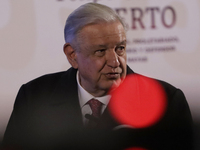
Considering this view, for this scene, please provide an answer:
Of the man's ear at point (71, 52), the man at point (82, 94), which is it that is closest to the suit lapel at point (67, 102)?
the man at point (82, 94)

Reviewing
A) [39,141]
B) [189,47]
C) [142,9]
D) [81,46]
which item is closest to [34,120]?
[39,141]

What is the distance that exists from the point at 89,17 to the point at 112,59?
175 mm

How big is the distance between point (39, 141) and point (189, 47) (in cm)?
111

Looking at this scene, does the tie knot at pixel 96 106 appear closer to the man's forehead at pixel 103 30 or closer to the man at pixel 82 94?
the man at pixel 82 94

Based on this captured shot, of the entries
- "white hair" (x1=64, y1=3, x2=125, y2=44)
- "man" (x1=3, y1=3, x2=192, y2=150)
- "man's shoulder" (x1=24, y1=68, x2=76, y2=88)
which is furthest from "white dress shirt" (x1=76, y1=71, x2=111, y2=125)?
"white hair" (x1=64, y1=3, x2=125, y2=44)

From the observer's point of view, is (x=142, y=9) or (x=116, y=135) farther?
(x=142, y=9)

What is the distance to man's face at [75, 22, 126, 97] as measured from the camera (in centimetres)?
111

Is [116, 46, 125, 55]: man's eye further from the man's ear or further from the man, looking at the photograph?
the man's ear

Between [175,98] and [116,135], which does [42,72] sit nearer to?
[175,98]

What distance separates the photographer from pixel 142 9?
1810mm

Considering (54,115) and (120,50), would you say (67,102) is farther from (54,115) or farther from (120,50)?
(120,50)

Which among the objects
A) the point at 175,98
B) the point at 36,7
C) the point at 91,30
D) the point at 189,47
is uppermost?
the point at 36,7

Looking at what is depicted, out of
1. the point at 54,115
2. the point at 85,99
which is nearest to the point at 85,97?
the point at 85,99

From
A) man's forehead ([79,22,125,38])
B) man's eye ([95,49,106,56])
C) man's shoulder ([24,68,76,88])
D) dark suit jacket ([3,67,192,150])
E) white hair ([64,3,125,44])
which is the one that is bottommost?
dark suit jacket ([3,67,192,150])
